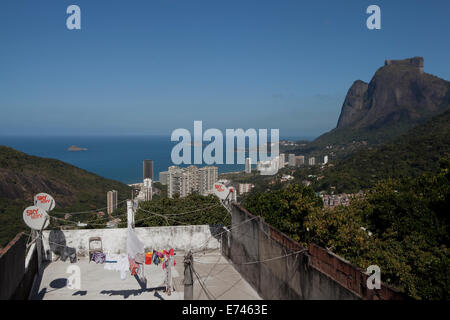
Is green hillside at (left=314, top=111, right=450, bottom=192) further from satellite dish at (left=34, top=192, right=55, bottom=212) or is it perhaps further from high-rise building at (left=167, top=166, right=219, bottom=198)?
satellite dish at (left=34, top=192, right=55, bottom=212)

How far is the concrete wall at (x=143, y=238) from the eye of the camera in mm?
11680

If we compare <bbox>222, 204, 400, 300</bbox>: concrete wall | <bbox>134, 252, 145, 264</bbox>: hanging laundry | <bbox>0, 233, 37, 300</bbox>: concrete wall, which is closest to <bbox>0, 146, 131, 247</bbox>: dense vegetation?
<bbox>0, 233, 37, 300</bbox>: concrete wall

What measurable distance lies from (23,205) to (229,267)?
2867cm

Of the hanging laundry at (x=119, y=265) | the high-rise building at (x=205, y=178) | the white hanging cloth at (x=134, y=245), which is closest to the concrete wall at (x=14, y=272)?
the hanging laundry at (x=119, y=265)

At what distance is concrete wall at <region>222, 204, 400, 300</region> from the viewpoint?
5430 millimetres

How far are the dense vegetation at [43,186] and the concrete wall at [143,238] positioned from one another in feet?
56.6

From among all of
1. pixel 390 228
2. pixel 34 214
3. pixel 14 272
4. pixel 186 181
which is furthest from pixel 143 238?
pixel 186 181

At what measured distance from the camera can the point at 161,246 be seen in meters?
12.7

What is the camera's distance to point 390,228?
13.7 m

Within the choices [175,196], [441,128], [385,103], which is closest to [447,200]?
[175,196]

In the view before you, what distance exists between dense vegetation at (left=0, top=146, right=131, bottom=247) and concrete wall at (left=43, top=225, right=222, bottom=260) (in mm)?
17261

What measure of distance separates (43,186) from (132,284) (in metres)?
37.9

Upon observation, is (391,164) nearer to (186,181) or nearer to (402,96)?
(186,181)
